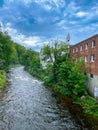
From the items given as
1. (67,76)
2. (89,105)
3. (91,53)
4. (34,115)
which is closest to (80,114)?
(89,105)

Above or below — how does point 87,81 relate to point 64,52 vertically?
below

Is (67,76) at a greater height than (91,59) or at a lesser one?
lesser

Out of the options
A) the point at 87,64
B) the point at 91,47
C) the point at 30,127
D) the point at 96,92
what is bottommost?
the point at 30,127

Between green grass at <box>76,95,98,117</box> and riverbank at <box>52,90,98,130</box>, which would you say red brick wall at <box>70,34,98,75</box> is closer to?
green grass at <box>76,95,98,117</box>

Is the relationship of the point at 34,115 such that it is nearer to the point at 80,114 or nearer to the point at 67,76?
the point at 80,114

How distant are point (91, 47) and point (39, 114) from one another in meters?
15.1

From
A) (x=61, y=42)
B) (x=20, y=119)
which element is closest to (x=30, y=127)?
(x=20, y=119)

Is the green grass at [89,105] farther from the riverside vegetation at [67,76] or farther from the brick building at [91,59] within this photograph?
the brick building at [91,59]

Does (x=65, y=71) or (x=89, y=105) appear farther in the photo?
(x=65, y=71)

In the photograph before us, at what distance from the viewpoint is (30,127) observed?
18.1 m

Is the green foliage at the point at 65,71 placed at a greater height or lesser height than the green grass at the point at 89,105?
greater

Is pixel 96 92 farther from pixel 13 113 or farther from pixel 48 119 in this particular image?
pixel 13 113

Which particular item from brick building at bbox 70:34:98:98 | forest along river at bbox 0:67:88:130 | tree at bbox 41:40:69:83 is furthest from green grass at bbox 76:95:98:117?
tree at bbox 41:40:69:83

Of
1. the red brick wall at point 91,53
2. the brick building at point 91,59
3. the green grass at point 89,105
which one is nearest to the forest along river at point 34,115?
the green grass at point 89,105
